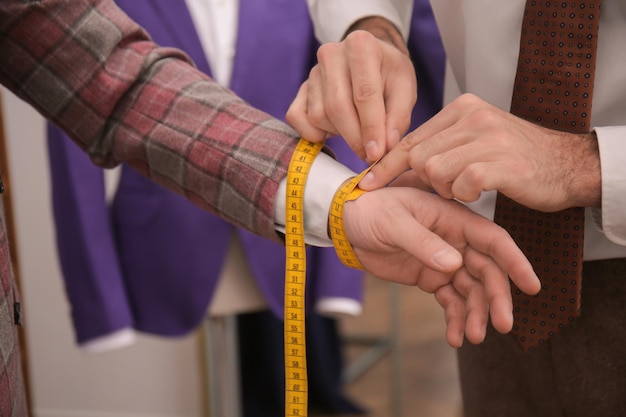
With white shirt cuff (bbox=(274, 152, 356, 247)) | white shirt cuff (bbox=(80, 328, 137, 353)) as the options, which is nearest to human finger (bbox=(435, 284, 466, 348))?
white shirt cuff (bbox=(274, 152, 356, 247))

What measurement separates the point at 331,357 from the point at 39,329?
1328 millimetres

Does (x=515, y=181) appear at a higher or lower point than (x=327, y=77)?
lower

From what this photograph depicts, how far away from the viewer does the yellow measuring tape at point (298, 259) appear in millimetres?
1258

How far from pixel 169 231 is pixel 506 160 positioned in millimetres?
1306

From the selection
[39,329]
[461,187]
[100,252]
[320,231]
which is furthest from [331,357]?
[461,187]

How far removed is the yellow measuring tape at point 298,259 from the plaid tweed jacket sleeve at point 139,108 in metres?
0.03

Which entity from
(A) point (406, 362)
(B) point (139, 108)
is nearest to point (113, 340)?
(B) point (139, 108)

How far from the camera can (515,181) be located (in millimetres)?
1062

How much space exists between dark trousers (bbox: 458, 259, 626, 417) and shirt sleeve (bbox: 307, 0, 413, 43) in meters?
0.58

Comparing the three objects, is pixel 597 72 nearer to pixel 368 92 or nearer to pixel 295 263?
pixel 368 92

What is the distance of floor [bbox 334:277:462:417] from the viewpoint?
11.8ft

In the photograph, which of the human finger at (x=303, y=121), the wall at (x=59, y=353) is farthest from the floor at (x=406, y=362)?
the human finger at (x=303, y=121)

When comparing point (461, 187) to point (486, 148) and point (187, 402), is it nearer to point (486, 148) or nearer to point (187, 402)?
point (486, 148)

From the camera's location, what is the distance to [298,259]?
1314mm
